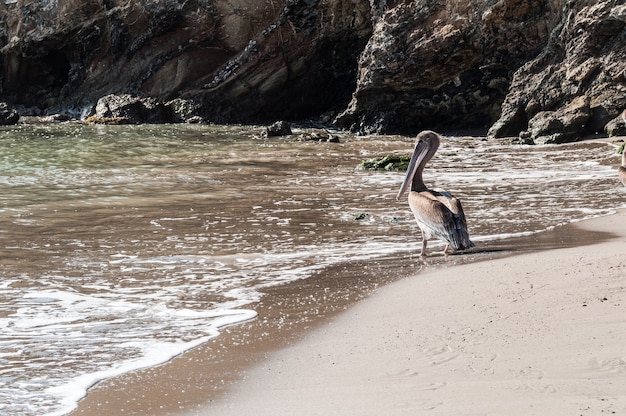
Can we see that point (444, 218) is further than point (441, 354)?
Yes

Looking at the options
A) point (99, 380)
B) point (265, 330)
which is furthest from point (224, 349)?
point (99, 380)

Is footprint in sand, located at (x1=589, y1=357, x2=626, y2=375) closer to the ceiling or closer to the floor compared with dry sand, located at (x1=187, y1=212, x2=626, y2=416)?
closer to the ceiling

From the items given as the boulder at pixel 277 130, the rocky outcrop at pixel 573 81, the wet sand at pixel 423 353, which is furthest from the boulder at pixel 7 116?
the wet sand at pixel 423 353

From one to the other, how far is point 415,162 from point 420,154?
Result: 15 centimetres

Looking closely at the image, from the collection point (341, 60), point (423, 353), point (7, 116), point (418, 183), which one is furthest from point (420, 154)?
point (7, 116)

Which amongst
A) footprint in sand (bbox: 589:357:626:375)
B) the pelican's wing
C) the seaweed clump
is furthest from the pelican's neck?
the seaweed clump

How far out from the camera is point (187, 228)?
9297 millimetres

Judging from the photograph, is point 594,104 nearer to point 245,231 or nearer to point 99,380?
point 245,231

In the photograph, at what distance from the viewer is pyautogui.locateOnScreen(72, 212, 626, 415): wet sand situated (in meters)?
3.46

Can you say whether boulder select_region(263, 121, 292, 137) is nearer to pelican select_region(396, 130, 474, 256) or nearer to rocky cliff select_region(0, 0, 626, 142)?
rocky cliff select_region(0, 0, 626, 142)

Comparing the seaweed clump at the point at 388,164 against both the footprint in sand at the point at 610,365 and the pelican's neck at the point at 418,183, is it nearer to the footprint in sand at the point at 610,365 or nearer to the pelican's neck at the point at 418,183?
the pelican's neck at the point at 418,183

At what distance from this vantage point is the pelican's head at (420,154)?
26.9 feet

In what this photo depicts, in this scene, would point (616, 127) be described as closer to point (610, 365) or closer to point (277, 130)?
point (277, 130)

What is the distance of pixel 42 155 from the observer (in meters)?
19.5
